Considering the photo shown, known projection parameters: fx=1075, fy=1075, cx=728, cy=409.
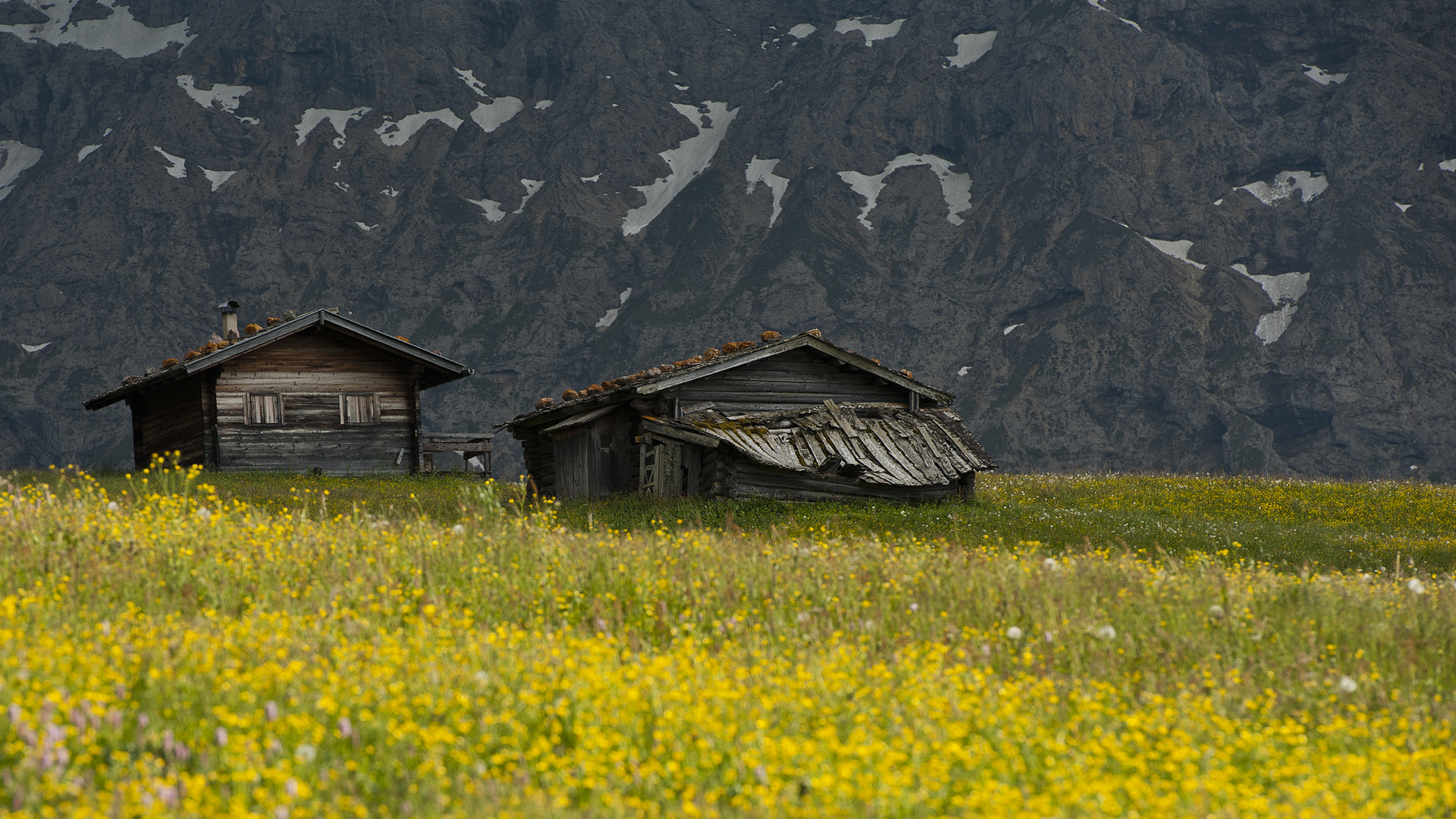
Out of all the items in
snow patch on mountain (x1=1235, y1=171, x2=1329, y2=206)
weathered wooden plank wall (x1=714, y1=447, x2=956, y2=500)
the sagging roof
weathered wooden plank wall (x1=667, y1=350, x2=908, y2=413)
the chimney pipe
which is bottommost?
weathered wooden plank wall (x1=714, y1=447, x2=956, y2=500)

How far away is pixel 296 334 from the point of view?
33.2 metres

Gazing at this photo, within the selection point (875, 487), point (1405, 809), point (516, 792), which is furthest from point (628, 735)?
point (875, 487)

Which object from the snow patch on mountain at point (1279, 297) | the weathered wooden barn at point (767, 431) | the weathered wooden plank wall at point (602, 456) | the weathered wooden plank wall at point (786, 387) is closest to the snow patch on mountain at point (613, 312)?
the snow patch on mountain at point (1279, 297)

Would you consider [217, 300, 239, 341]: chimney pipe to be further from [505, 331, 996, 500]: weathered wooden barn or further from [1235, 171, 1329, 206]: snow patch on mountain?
[1235, 171, 1329, 206]: snow patch on mountain

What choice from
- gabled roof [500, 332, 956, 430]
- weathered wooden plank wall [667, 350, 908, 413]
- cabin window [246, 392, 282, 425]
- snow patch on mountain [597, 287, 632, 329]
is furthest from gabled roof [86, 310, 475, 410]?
snow patch on mountain [597, 287, 632, 329]

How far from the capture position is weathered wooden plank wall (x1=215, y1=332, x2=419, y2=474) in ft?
107

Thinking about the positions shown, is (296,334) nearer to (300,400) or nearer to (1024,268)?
(300,400)

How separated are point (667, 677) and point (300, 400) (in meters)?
30.3

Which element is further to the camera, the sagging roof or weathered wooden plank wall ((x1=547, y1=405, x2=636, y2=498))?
weathered wooden plank wall ((x1=547, y1=405, x2=636, y2=498))

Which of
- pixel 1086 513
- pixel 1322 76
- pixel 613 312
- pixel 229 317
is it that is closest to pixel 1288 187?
pixel 1322 76

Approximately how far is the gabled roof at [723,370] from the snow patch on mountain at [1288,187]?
17681 centimetres

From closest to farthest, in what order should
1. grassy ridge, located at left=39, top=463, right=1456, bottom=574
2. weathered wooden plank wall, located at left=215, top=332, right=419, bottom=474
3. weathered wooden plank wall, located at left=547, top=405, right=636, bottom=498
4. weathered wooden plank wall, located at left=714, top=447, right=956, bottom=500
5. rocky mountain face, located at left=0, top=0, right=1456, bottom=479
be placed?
grassy ridge, located at left=39, top=463, right=1456, bottom=574, weathered wooden plank wall, located at left=714, top=447, right=956, bottom=500, weathered wooden plank wall, located at left=547, top=405, right=636, bottom=498, weathered wooden plank wall, located at left=215, top=332, right=419, bottom=474, rocky mountain face, located at left=0, top=0, right=1456, bottom=479

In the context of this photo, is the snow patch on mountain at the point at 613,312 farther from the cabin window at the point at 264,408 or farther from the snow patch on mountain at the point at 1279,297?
the cabin window at the point at 264,408

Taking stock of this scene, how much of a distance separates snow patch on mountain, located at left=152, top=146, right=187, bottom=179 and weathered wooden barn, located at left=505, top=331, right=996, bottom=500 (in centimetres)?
19412
